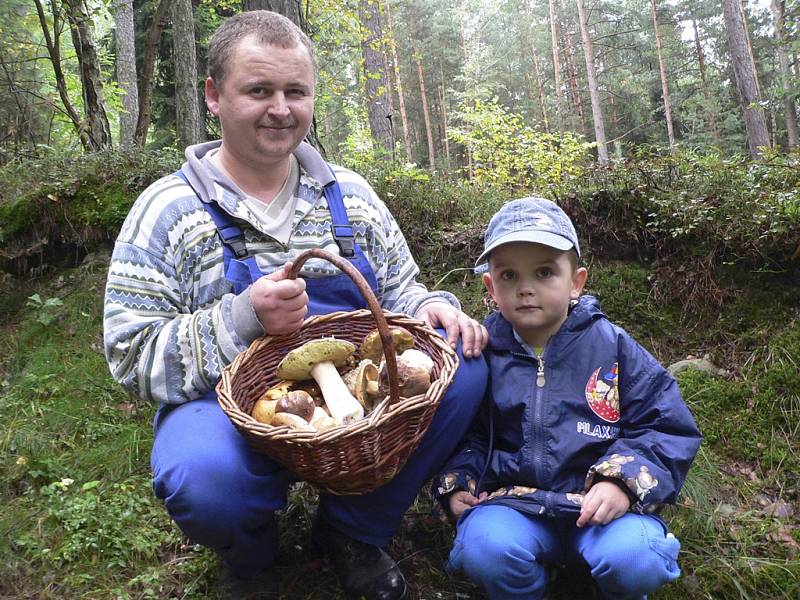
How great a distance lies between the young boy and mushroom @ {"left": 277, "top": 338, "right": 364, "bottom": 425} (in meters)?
0.58

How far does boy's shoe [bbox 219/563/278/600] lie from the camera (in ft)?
7.39

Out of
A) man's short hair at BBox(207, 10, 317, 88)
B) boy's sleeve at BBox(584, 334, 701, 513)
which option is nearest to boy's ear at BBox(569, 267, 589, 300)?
boy's sleeve at BBox(584, 334, 701, 513)

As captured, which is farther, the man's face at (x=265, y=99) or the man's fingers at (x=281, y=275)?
the man's face at (x=265, y=99)

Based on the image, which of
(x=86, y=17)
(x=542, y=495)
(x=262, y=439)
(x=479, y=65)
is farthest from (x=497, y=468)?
(x=479, y=65)

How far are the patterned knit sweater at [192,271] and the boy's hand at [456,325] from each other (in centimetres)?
10

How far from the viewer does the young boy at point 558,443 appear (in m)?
1.90

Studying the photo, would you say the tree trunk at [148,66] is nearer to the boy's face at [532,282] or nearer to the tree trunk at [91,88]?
the tree trunk at [91,88]

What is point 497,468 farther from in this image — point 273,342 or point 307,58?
point 307,58

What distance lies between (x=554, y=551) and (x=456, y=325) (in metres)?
0.89

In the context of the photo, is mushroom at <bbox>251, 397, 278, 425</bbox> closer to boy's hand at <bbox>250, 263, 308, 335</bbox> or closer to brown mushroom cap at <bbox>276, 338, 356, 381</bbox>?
brown mushroom cap at <bbox>276, 338, 356, 381</bbox>

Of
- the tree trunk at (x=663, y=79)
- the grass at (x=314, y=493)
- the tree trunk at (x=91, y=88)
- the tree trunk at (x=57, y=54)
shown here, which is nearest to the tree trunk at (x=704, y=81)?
the tree trunk at (x=663, y=79)

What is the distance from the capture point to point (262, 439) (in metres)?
1.67

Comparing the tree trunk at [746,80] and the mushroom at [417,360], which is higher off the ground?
the tree trunk at [746,80]

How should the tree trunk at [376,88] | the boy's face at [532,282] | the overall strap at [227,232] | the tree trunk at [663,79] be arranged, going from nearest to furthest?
the boy's face at [532,282], the overall strap at [227,232], the tree trunk at [376,88], the tree trunk at [663,79]
